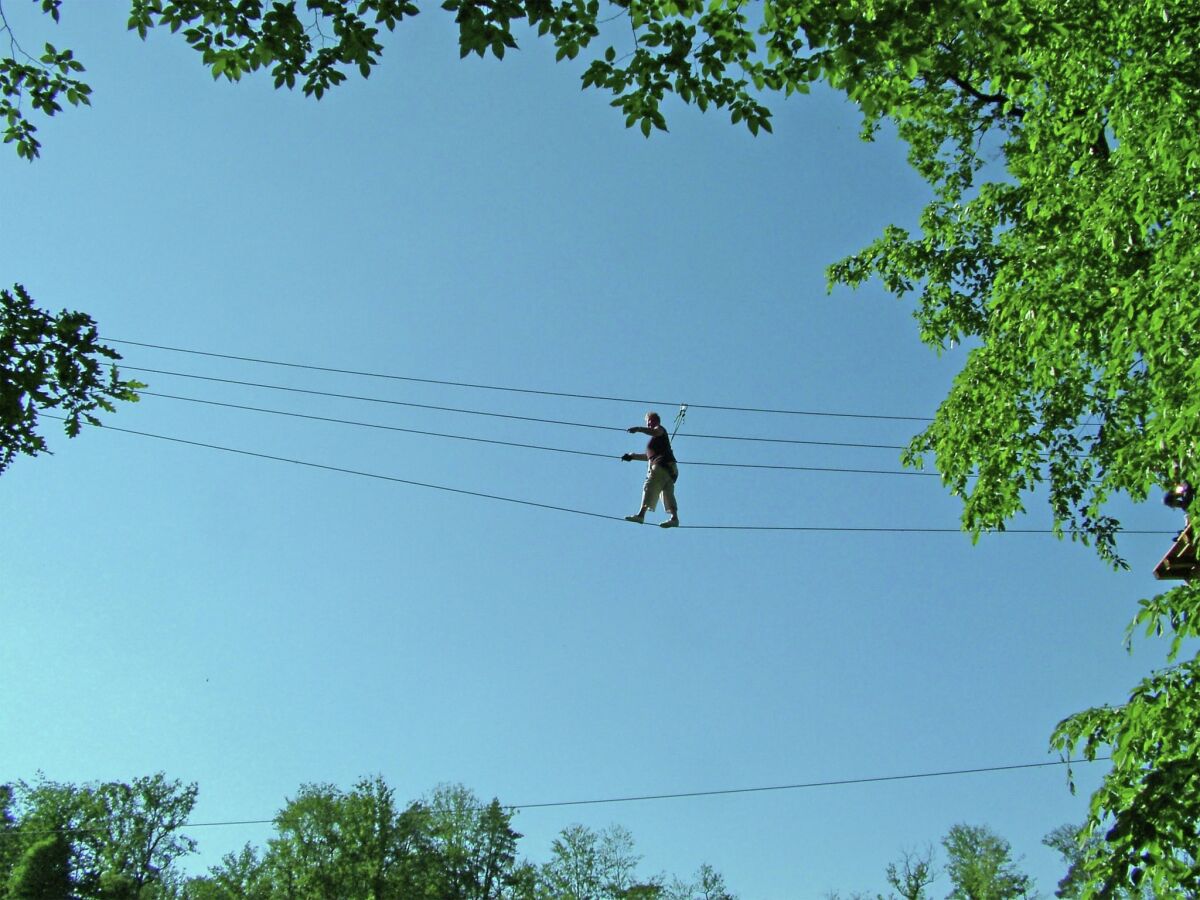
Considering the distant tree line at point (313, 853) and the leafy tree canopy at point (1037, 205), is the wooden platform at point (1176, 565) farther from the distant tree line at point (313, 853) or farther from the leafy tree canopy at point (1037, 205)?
the distant tree line at point (313, 853)

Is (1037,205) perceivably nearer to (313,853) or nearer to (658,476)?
(658,476)

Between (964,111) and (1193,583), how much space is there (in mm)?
7692

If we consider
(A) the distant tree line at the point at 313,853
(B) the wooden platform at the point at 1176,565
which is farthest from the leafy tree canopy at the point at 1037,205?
(A) the distant tree line at the point at 313,853

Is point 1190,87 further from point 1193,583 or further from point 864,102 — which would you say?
point 1193,583

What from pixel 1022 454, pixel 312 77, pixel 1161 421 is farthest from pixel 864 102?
pixel 1022 454

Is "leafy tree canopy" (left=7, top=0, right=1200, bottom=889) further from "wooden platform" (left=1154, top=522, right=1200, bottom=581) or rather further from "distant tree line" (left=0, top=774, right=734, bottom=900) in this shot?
"distant tree line" (left=0, top=774, right=734, bottom=900)

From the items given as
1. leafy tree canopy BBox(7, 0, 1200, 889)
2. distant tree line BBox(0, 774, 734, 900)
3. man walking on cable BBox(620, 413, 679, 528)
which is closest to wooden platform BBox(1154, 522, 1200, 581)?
leafy tree canopy BBox(7, 0, 1200, 889)

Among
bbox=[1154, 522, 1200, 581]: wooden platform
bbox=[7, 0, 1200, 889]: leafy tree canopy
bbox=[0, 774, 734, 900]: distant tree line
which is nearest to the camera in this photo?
bbox=[7, 0, 1200, 889]: leafy tree canopy

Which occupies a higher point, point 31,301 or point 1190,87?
point 1190,87

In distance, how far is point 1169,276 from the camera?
765cm

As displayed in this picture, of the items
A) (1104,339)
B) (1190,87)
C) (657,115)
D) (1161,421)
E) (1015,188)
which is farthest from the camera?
(1015,188)

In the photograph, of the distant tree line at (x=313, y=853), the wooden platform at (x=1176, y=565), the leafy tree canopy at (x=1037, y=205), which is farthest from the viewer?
the distant tree line at (x=313, y=853)

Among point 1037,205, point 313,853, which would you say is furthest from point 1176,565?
point 313,853

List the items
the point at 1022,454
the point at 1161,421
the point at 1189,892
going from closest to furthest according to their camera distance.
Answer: the point at 1189,892 → the point at 1161,421 → the point at 1022,454
